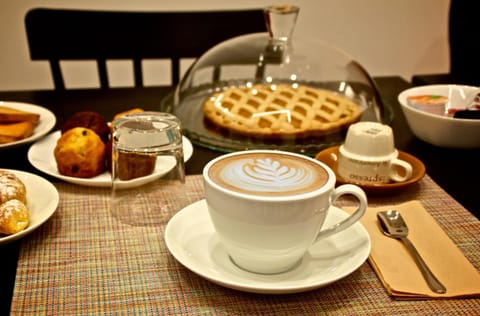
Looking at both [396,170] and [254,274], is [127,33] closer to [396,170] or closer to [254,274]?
[396,170]

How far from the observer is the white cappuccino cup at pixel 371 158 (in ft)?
2.68

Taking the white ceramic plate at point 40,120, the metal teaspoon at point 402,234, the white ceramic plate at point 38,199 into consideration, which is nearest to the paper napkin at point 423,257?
the metal teaspoon at point 402,234

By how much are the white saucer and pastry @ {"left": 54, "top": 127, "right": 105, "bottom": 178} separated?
0.22 m

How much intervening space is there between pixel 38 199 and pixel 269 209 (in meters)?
0.38

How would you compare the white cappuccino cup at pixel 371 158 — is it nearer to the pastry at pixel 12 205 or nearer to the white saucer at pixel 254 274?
the white saucer at pixel 254 274

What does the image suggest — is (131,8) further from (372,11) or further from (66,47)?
(372,11)

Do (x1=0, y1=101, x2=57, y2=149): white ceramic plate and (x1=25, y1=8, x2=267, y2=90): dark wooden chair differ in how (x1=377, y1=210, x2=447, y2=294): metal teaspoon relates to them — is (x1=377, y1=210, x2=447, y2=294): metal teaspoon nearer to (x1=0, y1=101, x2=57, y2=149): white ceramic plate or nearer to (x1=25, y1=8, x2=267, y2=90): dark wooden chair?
(x1=0, y1=101, x2=57, y2=149): white ceramic plate

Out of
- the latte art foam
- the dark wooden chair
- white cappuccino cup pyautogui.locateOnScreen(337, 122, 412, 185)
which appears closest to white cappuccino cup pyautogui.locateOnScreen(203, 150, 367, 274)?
the latte art foam

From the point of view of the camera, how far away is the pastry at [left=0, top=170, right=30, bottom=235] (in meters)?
0.65

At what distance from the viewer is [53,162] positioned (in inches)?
34.9

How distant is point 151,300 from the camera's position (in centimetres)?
56

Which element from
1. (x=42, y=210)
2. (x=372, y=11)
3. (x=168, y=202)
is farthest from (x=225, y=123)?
(x=372, y=11)

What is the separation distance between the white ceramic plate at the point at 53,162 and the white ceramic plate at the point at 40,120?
1 cm

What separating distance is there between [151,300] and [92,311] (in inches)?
2.4
